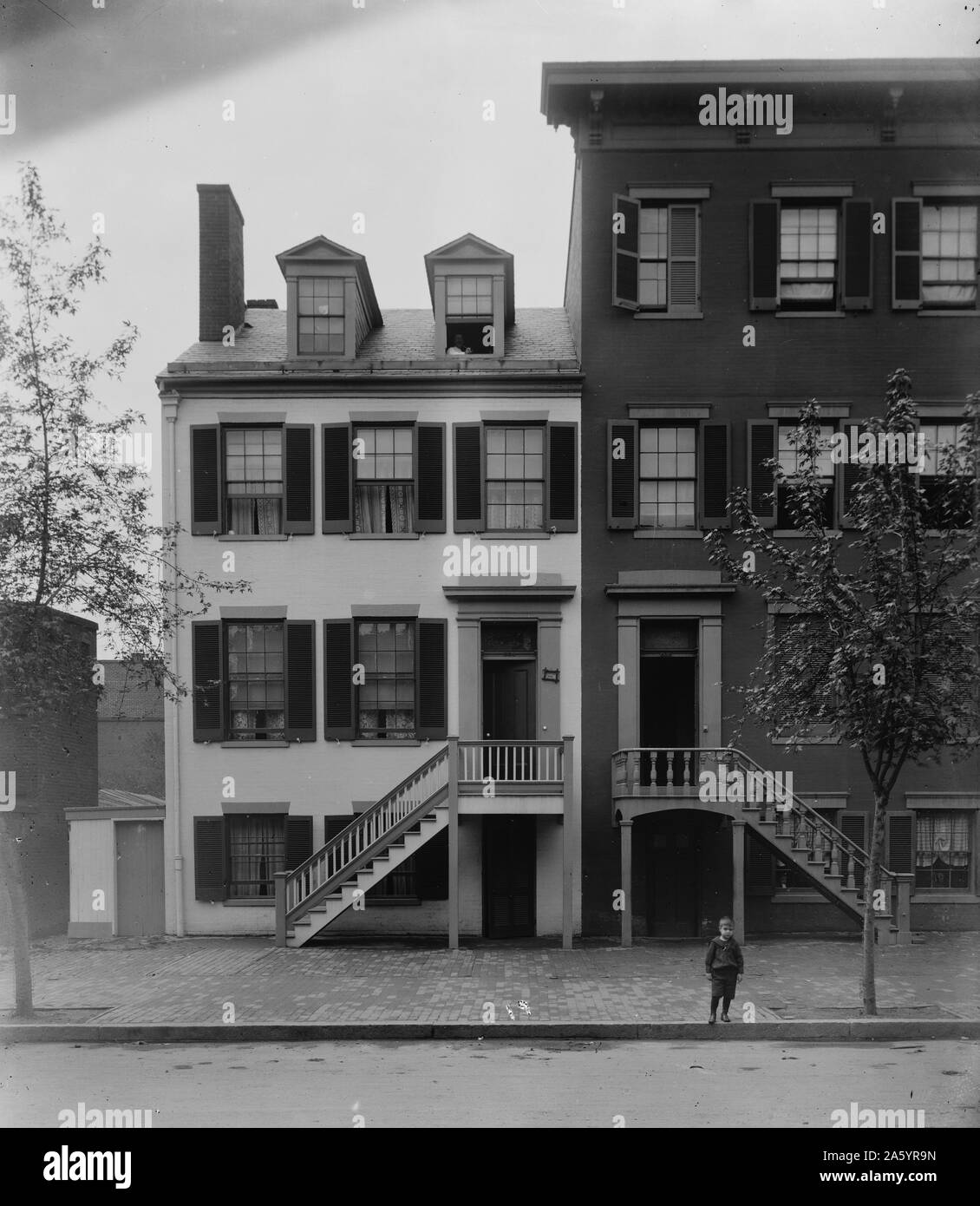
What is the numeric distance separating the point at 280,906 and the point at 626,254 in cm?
1248

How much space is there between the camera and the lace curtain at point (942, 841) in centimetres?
1803

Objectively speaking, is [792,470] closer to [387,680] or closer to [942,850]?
[942,850]

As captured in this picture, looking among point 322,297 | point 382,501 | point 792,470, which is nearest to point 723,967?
point 792,470

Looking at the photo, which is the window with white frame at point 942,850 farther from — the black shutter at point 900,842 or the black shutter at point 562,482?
the black shutter at point 562,482

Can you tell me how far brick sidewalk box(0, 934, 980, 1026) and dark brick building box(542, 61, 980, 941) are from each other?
156 cm

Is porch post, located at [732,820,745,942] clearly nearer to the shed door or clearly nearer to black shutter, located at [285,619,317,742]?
black shutter, located at [285,619,317,742]

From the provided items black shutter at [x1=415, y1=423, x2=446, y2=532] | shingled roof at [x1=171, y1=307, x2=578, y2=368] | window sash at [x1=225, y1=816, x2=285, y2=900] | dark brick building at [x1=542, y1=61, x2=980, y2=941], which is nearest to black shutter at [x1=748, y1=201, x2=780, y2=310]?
dark brick building at [x1=542, y1=61, x2=980, y2=941]

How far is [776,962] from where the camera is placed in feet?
50.9

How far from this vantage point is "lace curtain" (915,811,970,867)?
18.0 meters

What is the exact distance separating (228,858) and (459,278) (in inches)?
445

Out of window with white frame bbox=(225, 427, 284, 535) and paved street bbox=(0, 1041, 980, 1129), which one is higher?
window with white frame bbox=(225, 427, 284, 535)

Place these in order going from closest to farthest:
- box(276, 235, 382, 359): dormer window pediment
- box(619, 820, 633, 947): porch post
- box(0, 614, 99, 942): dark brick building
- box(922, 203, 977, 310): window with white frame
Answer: box(619, 820, 633, 947): porch post
box(922, 203, 977, 310): window with white frame
box(276, 235, 382, 359): dormer window pediment
box(0, 614, 99, 942): dark brick building

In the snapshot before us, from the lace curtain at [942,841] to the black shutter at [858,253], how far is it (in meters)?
9.03

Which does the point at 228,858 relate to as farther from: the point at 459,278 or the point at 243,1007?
the point at 459,278
